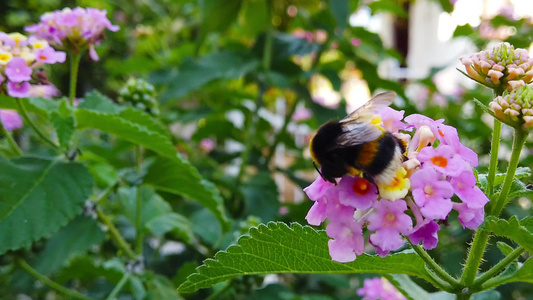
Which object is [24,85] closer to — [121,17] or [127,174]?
[127,174]

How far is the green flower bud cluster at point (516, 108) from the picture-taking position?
46 centimetres

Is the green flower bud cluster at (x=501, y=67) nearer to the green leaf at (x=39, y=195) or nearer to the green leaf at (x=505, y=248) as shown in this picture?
the green leaf at (x=505, y=248)

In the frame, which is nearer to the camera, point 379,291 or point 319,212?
point 319,212

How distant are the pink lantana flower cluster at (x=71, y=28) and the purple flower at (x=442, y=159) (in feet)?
1.85

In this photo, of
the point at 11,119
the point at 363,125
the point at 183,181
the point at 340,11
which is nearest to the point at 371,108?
the point at 363,125

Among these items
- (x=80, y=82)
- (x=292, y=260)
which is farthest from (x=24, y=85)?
(x=80, y=82)

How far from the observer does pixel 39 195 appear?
73cm

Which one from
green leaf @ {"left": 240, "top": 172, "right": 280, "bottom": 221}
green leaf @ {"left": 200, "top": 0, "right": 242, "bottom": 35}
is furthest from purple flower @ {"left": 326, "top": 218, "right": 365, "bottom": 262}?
green leaf @ {"left": 200, "top": 0, "right": 242, "bottom": 35}

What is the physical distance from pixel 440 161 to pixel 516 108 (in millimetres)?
80

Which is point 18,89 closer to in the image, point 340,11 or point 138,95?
point 138,95

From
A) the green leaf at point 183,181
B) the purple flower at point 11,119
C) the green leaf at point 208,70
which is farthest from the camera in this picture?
the green leaf at point 208,70

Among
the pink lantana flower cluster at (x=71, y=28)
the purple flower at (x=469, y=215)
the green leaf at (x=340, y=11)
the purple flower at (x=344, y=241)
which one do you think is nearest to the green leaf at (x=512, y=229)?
the purple flower at (x=469, y=215)

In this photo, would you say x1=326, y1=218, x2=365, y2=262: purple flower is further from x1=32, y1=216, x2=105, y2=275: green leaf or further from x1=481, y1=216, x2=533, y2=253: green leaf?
x1=32, y1=216, x2=105, y2=275: green leaf

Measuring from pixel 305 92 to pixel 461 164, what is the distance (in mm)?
916
